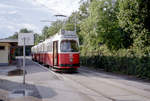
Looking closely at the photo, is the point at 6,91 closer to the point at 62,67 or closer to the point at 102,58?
the point at 62,67

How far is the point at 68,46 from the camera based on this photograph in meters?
17.1

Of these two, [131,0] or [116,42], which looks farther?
[116,42]

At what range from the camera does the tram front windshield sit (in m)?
16.9

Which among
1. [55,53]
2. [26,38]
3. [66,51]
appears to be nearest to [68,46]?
[66,51]

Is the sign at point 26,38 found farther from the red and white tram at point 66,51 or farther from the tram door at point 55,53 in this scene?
the tram door at point 55,53

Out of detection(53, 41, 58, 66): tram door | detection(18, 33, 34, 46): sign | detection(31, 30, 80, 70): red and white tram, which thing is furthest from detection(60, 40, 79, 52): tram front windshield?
detection(18, 33, 34, 46): sign

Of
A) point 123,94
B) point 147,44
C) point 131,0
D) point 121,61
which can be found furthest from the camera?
point 121,61

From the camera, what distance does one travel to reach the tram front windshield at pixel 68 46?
16.9 metres

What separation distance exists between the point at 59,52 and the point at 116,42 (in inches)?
274

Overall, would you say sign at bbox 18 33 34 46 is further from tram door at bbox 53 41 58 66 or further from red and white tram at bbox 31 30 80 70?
tram door at bbox 53 41 58 66

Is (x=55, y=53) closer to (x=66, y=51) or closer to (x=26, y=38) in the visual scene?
(x=66, y=51)

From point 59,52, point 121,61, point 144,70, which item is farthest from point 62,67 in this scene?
point 144,70

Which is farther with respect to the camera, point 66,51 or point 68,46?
point 68,46

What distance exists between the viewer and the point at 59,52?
1688cm
